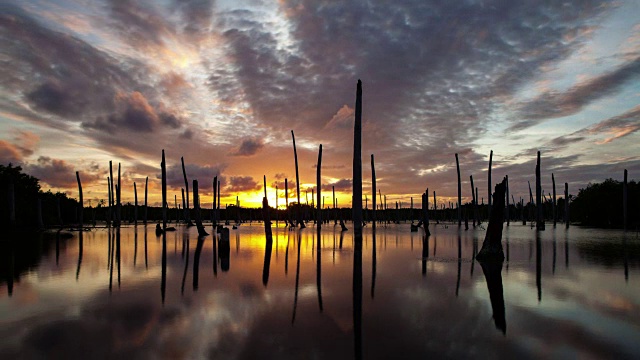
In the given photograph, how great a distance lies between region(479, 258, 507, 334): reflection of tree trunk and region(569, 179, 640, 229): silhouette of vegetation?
45349mm

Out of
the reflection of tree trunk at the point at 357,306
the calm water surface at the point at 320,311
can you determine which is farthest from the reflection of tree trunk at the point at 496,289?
the reflection of tree trunk at the point at 357,306

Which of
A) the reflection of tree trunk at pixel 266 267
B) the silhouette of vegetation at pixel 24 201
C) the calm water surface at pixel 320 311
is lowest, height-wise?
the reflection of tree trunk at pixel 266 267

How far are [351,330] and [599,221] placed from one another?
6495 cm

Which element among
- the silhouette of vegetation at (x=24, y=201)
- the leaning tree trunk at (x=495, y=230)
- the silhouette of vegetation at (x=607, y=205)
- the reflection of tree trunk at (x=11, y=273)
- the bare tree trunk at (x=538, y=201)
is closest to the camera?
the reflection of tree trunk at (x=11, y=273)

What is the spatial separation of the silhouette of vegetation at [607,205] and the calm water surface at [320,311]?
46.6 metres

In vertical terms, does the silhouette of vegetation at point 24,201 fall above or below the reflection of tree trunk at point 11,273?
above

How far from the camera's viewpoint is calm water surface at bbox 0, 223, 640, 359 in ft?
18.5

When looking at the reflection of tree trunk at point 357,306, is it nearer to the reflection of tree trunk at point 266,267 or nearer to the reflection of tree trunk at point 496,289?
the reflection of tree trunk at point 496,289

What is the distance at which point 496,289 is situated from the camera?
9.90m

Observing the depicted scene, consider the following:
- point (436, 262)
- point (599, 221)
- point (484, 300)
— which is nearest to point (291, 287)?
point (484, 300)

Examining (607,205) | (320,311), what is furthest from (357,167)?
(607,205)

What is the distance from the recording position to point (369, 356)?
5.25 m

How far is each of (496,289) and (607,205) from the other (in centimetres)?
5622

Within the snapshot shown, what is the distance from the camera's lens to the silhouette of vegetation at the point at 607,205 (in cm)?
5031
